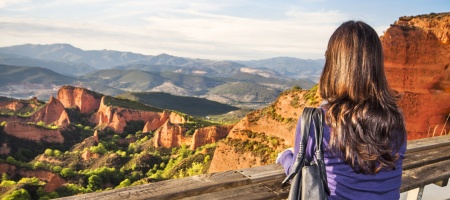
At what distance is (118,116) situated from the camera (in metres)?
75.0

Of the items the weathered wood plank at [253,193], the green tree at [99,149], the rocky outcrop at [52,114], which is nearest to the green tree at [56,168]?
the green tree at [99,149]

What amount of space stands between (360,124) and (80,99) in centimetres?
8985

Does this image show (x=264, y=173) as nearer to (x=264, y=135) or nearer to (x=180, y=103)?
(x=264, y=135)

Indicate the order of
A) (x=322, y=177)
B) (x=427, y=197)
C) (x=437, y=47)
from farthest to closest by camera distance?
(x=437, y=47) → (x=427, y=197) → (x=322, y=177)

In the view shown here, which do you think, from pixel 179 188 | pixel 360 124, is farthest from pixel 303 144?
pixel 179 188

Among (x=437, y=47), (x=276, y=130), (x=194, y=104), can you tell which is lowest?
(x=194, y=104)

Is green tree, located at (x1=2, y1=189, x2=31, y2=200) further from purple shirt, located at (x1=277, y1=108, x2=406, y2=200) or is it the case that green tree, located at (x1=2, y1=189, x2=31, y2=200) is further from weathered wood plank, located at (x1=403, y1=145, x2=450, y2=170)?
purple shirt, located at (x1=277, y1=108, x2=406, y2=200)

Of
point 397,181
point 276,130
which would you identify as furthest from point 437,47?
point 397,181

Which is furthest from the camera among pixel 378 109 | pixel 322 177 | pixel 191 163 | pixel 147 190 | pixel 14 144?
pixel 14 144

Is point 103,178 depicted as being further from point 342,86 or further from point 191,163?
point 342,86

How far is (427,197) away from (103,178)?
4506 cm

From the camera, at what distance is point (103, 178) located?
4394cm

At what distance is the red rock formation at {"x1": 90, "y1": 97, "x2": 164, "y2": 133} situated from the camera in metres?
75.0

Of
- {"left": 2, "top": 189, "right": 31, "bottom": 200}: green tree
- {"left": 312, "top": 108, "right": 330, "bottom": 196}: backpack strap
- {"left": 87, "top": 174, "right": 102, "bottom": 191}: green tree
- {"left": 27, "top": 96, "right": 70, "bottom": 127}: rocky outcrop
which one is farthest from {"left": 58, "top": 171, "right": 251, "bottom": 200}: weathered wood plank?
{"left": 27, "top": 96, "right": 70, "bottom": 127}: rocky outcrop
